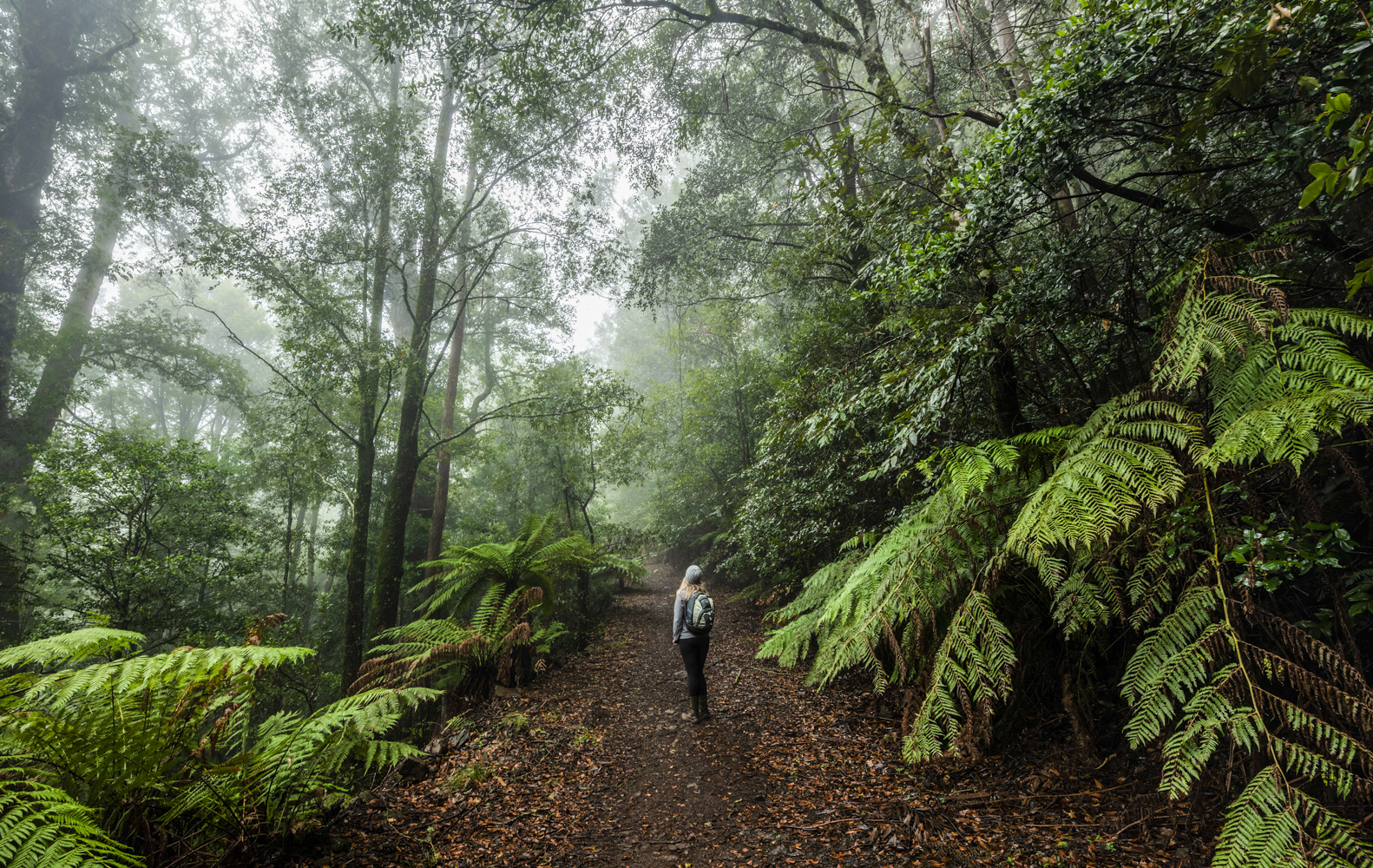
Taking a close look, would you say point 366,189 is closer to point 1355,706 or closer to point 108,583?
point 108,583

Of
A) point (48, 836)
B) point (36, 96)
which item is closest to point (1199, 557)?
point (48, 836)

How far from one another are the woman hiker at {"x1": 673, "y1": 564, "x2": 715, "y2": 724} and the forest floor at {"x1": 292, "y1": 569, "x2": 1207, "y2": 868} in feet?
0.71

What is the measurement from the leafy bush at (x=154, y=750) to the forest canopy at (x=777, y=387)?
0.08 feet

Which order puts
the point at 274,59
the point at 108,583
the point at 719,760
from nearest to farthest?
the point at 719,760 → the point at 108,583 → the point at 274,59

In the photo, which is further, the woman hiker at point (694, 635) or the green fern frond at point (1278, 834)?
the woman hiker at point (694, 635)

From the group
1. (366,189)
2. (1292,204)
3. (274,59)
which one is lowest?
(1292,204)

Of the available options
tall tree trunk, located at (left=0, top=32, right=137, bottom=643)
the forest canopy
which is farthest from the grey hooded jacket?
tall tree trunk, located at (left=0, top=32, right=137, bottom=643)

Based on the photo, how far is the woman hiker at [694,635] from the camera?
4637mm

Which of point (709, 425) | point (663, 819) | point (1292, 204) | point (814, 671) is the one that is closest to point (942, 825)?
point (814, 671)

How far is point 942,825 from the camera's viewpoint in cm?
259

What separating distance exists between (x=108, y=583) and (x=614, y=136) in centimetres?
946

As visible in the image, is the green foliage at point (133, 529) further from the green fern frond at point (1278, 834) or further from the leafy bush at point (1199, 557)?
the green fern frond at point (1278, 834)

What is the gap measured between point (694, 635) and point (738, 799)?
1.47 meters

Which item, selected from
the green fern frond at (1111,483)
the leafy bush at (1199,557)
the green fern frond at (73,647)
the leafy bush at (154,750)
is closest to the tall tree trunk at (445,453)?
the green fern frond at (73,647)
